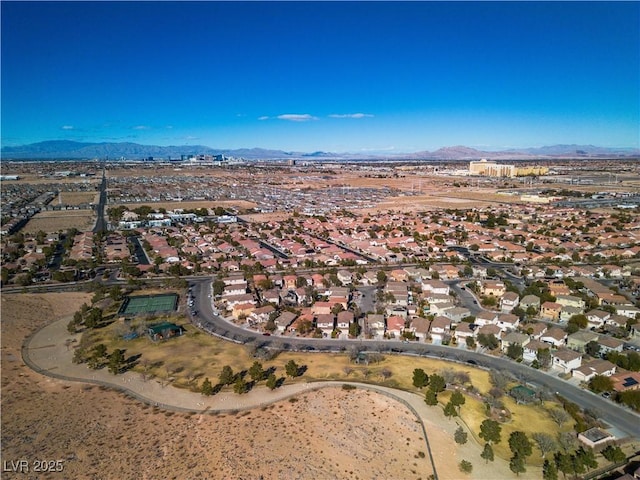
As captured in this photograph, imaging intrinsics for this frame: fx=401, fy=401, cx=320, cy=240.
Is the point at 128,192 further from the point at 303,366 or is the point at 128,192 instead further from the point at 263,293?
the point at 303,366

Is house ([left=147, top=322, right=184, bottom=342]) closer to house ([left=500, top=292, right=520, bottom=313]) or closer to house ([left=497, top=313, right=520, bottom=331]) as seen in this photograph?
house ([left=497, top=313, right=520, bottom=331])

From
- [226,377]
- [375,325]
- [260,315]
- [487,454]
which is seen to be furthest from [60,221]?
[487,454]

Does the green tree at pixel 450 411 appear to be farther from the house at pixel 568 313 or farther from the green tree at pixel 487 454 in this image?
the house at pixel 568 313

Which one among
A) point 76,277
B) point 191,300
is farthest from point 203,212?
point 191,300

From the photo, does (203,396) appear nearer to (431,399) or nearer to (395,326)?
(431,399)

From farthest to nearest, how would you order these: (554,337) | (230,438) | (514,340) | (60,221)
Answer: (60,221) → (554,337) → (514,340) → (230,438)
